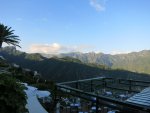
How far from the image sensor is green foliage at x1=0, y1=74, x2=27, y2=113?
5594 millimetres

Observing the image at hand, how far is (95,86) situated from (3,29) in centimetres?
3736

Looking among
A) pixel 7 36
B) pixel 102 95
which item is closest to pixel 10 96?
pixel 102 95

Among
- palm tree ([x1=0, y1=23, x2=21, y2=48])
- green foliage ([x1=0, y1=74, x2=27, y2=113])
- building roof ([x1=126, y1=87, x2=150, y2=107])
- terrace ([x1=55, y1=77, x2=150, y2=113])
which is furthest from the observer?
palm tree ([x1=0, y1=23, x2=21, y2=48])

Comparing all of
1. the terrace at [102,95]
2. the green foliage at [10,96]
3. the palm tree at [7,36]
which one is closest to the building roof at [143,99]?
the terrace at [102,95]

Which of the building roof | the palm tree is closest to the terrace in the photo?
the building roof

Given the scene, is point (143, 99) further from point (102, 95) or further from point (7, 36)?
point (7, 36)

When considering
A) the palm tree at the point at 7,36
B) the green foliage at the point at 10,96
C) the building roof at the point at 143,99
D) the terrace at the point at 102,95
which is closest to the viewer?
the terrace at the point at 102,95

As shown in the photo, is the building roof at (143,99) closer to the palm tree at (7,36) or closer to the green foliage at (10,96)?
the green foliage at (10,96)

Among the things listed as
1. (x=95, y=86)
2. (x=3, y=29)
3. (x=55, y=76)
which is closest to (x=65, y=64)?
(x=55, y=76)

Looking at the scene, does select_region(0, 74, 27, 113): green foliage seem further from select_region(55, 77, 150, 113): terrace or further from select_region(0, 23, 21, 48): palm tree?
select_region(0, 23, 21, 48): palm tree

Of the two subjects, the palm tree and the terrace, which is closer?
the terrace

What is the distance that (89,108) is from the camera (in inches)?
258

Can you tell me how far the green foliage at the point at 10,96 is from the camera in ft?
18.4

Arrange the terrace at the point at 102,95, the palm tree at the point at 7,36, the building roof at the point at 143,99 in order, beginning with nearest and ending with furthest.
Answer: the terrace at the point at 102,95, the building roof at the point at 143,99, the palm tree at the point at 7,36
